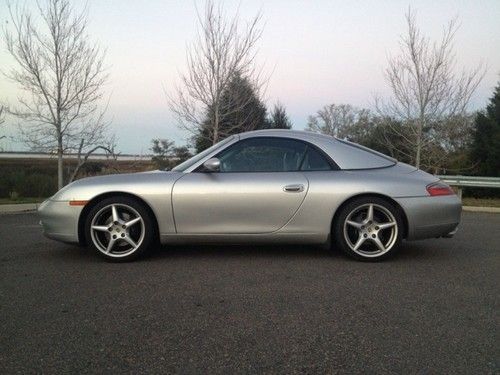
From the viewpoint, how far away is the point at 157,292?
3.38m

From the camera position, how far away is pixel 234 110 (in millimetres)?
14594

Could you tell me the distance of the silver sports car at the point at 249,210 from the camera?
14.1 ft

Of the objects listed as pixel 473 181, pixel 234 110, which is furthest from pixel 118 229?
pixel 234 110

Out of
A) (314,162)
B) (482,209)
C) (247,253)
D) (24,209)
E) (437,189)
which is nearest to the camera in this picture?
(437,189)

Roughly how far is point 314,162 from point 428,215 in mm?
1238

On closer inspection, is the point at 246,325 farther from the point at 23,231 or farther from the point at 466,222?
the point at 466,222

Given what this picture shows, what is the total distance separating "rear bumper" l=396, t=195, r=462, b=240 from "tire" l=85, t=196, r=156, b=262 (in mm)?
2499

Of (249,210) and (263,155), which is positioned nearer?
(249,210)

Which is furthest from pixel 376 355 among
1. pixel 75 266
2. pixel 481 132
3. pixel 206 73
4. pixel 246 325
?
pixel 481 132

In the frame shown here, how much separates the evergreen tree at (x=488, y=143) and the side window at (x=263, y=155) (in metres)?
19.5

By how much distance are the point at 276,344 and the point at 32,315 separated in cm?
165

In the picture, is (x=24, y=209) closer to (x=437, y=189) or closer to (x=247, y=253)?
(x=247, y=253)

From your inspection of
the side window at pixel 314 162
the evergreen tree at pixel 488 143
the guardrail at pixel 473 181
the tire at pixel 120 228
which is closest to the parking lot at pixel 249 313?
the tire at pixel 120 228

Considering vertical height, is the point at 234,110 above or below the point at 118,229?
above
